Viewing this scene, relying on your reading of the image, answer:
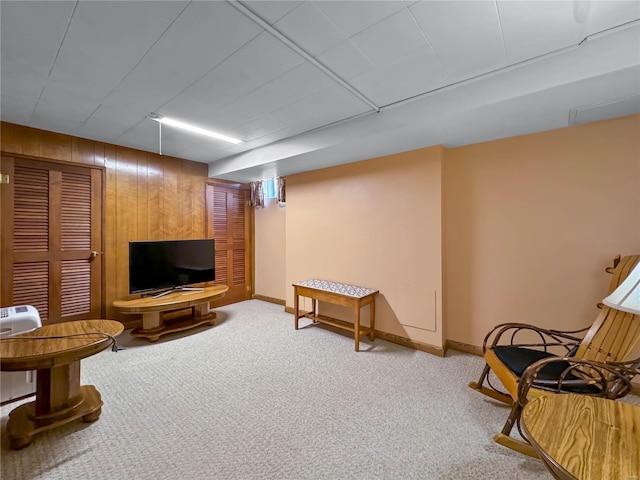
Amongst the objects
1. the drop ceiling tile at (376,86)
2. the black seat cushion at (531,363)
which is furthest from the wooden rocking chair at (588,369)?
the drop ceiling tile at (376,86)

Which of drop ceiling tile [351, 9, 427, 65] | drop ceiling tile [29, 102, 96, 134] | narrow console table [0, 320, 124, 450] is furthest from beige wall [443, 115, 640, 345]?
drop ceiling tile [29, 102, 96, 134]

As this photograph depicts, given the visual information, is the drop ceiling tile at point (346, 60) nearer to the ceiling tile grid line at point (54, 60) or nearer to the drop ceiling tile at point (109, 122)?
the ceiling tile grid line at point (54, 60)

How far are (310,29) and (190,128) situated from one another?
6.84 ft

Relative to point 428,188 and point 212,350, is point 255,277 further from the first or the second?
point 428,188

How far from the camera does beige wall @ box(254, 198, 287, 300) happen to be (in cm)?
502

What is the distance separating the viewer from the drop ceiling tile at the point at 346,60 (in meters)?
1.79

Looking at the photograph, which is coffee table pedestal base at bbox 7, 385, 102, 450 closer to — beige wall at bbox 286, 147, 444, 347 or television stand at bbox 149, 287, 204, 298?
television stand at bbox 149, 287, 204, 298

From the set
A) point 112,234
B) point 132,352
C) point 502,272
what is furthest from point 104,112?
point 502,272

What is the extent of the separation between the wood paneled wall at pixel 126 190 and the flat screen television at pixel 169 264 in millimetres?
368

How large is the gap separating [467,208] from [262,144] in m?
2.73

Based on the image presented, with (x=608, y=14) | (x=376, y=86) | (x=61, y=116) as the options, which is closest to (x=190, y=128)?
(x=61, y=116)

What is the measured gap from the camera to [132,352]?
3125 mm

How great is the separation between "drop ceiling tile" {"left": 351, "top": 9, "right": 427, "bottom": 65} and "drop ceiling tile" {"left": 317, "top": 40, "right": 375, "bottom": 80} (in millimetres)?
45

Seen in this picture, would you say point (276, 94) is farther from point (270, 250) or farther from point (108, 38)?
point (270, 250)
